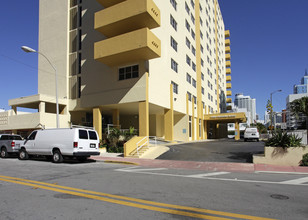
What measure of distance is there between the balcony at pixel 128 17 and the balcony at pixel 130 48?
148 cm

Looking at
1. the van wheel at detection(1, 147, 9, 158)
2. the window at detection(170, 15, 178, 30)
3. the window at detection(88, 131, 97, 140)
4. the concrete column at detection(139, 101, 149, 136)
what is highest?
the window at detection(170, 15, 178, 30)

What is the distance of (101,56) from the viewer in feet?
64.8

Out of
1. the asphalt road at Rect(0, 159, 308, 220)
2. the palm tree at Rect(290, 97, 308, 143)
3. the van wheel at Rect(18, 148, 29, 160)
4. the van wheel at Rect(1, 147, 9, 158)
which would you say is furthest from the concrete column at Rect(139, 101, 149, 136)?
the asphalt road at Rect(0, 159, 308, 220)

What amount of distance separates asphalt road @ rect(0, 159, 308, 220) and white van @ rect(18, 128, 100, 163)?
4912 millimetres

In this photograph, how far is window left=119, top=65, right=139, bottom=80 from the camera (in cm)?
2088

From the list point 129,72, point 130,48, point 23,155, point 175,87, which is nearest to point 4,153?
point 23,155

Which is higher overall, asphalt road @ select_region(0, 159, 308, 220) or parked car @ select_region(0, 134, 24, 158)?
parked car @ select_region(0, 134, 24, 158)

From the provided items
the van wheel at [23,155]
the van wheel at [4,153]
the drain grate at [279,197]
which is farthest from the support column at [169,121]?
the drain grate at [279,197]

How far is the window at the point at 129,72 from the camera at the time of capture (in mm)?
20875

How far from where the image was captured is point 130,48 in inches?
722

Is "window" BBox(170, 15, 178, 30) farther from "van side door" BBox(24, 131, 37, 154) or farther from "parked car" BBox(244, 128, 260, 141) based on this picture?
"van side door" BBox(24, 131, 37, 154)

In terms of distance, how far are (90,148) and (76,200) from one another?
26.9ft

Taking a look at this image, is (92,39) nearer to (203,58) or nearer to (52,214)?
(52,214)

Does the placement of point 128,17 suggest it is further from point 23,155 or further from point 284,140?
point 284,140
